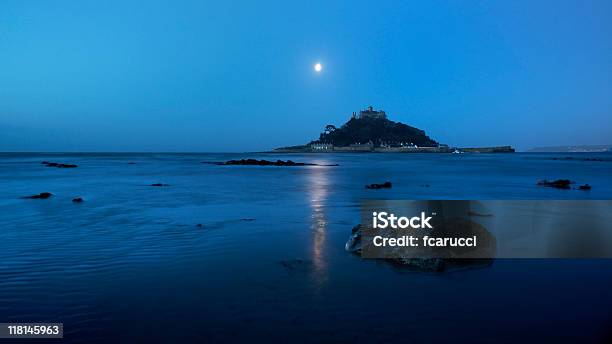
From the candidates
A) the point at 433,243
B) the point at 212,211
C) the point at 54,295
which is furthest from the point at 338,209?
the point at 54,295

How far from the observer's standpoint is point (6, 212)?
18750mm

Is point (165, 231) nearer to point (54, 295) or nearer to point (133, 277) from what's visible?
point (133, 277)

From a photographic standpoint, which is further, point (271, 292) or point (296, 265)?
point (296, 265)

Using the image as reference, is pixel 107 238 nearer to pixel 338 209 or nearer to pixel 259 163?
pixel 338 209

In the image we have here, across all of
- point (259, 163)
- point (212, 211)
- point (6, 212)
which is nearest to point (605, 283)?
point (212, 211)

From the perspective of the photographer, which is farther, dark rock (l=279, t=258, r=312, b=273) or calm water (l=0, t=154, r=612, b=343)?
dark rock (l=279, t=258, r=312, b=273)

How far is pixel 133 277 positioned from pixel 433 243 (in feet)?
22.5

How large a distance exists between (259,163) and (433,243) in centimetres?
7381

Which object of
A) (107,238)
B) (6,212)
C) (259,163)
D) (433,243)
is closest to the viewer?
(433,243)

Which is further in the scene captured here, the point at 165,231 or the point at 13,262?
the point at 165,231

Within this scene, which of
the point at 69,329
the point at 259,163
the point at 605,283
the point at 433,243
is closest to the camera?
the point at 69,329

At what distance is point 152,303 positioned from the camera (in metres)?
6.93

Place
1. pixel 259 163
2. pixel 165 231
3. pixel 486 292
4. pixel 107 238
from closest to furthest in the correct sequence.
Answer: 1. pixel 486 292
2. pixel 107 238
3. pixel 165 231
4. pixel 259 163

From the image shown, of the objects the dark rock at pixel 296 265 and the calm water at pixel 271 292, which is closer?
the calm water at pixel 271 292
